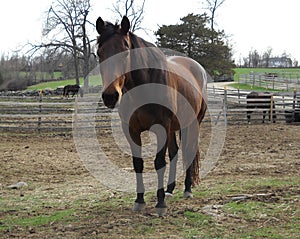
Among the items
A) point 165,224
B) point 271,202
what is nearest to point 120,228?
point 165,224

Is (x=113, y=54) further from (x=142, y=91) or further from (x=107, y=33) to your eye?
(x=142, y=91)

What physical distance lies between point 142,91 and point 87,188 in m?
2.10

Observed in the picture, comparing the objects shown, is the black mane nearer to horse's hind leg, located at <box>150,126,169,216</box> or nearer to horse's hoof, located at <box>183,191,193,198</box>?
horse's hind leg, located at <box>150,126,169,216</box>

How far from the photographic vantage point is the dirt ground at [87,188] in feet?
11.4

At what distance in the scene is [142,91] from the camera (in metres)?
3.60

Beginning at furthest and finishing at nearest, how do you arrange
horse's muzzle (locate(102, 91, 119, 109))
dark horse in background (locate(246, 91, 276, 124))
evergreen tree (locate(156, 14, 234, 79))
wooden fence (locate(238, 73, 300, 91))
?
wooden fence (locate(238, 73, 300, 91))
evergreen tree (locate(156, 14, 234, 79))
dark horse in background (locate(246, 91, 276, 124))
horse's muzzle (locate(102, 91, 119, 109))

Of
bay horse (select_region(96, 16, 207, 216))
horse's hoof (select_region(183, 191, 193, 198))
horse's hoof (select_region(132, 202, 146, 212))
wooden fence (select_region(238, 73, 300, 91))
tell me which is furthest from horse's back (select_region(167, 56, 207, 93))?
wooden fence (select_region(238, 73, 300, 91))

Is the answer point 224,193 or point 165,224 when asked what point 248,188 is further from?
point 165,224

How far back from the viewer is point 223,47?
24938mm

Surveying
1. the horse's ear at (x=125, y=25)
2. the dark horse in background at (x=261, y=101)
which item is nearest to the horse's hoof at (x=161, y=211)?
the horse's ear at (x=125, y=25)

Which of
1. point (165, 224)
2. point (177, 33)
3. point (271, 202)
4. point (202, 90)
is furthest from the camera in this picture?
point (177, 33)

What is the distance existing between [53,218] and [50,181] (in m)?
2.04

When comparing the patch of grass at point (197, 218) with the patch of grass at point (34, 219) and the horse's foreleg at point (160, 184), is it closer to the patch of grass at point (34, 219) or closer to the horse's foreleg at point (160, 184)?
the horse's foreleg at point (160, 184)

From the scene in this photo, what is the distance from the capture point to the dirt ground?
3477 mm
